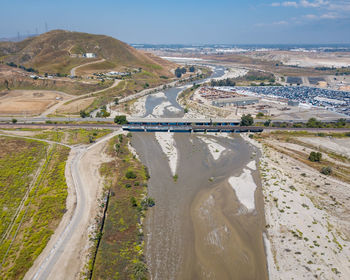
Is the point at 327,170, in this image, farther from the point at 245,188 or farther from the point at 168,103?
the point at 168,103

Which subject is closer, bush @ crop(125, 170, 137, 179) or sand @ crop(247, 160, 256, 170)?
bush @ crop(125, 170, 137, 179)

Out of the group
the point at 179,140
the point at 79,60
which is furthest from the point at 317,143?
the point at 79,60

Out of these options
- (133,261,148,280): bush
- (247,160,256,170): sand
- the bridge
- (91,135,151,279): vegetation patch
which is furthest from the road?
(247,160,256,170): sand

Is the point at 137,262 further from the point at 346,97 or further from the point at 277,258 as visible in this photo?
the point at 346,97

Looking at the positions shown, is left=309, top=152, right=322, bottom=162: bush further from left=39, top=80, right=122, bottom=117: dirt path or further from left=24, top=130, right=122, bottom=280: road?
left=39, top=80, right=122, bottom=117: dirt path

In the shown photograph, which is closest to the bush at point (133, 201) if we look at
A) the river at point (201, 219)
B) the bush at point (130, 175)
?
the river at point (201, 219)

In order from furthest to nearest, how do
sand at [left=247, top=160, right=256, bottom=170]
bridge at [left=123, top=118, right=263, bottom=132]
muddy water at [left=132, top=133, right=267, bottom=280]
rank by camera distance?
bridge at [left=123, top=118, right=263, bottom=132], sand at [left=247, top=160, right=256, bottom=170], muddy water at [left=132, top=133, right=267, bottom=280]
